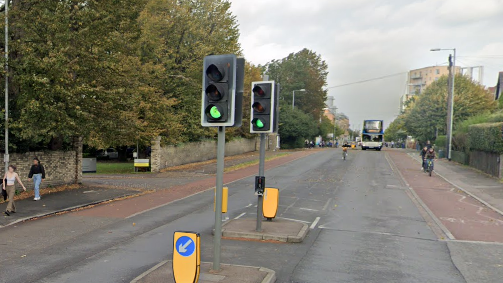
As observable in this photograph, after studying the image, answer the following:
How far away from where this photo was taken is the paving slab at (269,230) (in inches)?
376

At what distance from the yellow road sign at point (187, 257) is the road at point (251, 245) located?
59.7 inches

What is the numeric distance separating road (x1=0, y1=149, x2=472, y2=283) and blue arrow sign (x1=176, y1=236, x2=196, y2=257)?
165 cm

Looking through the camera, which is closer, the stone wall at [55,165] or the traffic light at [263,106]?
the traffic light at [263,106]

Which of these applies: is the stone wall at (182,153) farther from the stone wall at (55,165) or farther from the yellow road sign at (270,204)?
the yellow road sign at (270,204)

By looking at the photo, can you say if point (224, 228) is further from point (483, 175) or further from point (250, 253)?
point (483, 175)

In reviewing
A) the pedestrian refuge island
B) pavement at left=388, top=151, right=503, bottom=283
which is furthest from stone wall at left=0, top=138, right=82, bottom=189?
pavement at left=388, top=151, right=503, bottom=283

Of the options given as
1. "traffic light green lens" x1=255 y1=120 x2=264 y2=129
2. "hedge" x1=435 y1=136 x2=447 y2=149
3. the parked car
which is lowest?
the parked car

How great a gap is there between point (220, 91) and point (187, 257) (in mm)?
2474

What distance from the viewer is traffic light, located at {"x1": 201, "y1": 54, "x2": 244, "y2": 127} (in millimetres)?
6270

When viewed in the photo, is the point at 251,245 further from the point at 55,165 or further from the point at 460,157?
the point at 460,157

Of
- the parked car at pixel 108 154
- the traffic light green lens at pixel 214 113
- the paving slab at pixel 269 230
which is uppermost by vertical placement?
the traffic light green lens at pixel 214 113

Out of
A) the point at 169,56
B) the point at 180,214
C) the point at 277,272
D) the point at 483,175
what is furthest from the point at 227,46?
the point at 277,272

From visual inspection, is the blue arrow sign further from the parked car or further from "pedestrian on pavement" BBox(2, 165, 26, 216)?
the parked car

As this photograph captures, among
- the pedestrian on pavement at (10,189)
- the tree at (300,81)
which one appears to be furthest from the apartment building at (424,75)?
the pedestrian on pavement at (10,189)
